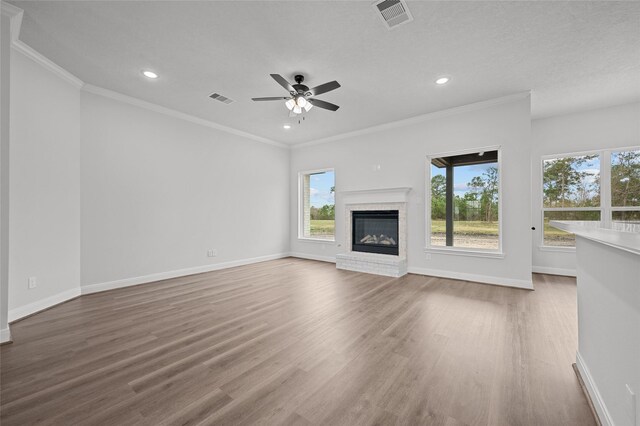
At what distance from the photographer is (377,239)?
5645 mm

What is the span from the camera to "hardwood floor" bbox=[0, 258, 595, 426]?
150 cm

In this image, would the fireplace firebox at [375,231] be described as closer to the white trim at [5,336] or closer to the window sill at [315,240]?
the window sill at [315,240]

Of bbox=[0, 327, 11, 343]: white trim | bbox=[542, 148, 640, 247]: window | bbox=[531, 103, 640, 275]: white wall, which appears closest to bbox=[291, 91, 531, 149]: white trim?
bbox=[531, 103, 640, 275]: white wall

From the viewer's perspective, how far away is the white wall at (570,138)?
14.6 ft

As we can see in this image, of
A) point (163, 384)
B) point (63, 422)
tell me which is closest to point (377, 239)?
point (163, 384)

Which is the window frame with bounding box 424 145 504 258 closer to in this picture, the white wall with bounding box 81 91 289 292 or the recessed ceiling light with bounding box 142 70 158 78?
the white wall with bounding box 81 91 289 292

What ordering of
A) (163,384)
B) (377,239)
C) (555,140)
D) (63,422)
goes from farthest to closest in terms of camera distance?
1. (377,239)
2. (555,140)
3. (163,384)
4. (63,422)

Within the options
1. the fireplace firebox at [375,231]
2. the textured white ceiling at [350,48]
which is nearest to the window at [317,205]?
the fireplace firebox at [375,231]

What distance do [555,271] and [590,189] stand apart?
1658 mm

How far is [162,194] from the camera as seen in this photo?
4543mm

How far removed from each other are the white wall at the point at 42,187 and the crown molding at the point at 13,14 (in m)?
0.46

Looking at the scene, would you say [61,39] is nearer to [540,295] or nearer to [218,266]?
[218,266]

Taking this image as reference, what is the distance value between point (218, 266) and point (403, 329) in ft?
13.3

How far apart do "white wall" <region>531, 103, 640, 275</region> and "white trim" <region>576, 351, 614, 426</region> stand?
Result: 13.3 ft
